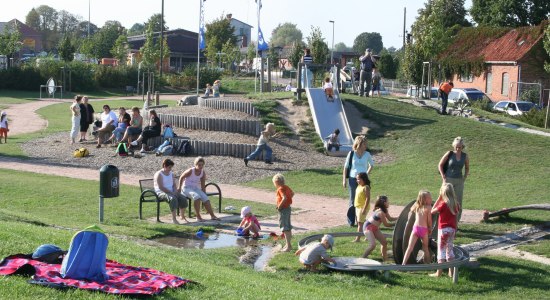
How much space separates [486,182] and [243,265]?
1069cm

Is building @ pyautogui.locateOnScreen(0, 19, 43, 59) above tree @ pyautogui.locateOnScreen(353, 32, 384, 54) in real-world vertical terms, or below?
below

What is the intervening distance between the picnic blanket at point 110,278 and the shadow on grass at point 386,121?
18.6 metres

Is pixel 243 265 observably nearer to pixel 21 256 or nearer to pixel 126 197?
pixel 21 256

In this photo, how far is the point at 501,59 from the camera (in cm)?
5306

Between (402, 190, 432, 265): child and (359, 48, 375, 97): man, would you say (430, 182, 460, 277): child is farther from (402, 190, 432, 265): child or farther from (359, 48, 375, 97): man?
(359, 48, 375, 97): man

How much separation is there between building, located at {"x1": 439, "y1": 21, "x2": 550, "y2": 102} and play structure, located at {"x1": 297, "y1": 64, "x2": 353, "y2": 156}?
22.3 m

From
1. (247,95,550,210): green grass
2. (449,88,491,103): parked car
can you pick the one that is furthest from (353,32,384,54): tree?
(247,95,550,210): green grass

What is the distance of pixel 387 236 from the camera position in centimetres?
1368

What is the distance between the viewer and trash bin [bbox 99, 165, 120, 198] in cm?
1518

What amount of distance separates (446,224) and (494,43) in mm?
47306

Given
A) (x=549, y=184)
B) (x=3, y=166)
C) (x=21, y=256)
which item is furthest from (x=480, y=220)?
(x=3, y=166)

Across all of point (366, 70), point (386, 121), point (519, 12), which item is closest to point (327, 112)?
point (386, 121)

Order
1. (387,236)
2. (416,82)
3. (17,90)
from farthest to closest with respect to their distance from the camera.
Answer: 1. (17,90)
2. (416,82)
3. (387,236)

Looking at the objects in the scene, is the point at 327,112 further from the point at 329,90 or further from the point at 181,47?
the point at 181,47
